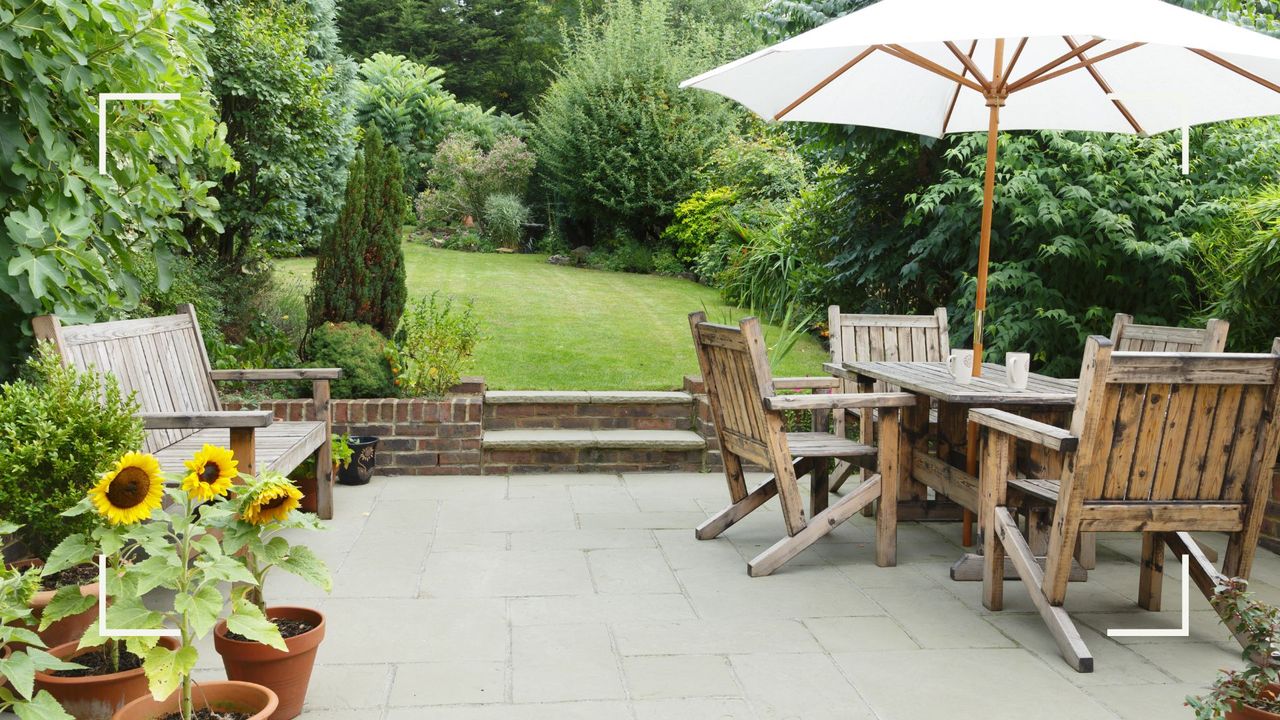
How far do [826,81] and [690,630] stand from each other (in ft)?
9.01

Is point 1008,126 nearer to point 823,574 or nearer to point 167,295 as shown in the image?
point 823,574

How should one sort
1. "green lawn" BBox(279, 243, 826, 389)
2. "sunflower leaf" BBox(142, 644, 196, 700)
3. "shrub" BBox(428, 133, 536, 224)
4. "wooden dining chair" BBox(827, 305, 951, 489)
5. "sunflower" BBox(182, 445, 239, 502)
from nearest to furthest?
1. "sunflower leaf" BBox(142, 644, 196, 700)
2. "sunflower" BBox(182, 445, 239, 502)
3. "wooden dining chair" BBox(827, 305, 951, 489)
4. "green lawn" BBox(279, 243, 826, 389)
5. "shrub" BBox(428, 133, 536, 224)

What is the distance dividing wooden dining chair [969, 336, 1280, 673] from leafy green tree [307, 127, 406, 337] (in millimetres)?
4293

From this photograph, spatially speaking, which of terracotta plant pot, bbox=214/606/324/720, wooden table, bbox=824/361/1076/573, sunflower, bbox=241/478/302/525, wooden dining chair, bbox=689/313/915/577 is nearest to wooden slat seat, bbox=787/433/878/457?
wooden dining chair, bbox=689/313/915/577

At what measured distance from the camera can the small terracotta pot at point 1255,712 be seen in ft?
8.08

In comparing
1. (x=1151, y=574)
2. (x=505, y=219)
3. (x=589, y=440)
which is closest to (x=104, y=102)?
(x=589, y=440)

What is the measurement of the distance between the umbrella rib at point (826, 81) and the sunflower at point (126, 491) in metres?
3.50

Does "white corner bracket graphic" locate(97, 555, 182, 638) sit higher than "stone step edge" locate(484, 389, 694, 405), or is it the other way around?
"white corner bracket graphic" locate(97, 555, 182, 638)

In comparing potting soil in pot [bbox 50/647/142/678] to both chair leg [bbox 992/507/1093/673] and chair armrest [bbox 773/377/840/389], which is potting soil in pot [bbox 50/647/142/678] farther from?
chair armrest [bbox 773/377/840/389]

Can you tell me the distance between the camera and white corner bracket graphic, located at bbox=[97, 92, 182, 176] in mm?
3479

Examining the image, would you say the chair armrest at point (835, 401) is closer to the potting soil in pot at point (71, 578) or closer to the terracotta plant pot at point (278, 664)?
the terracotta plant pot at point (278, 664)

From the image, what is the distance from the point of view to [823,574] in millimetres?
4227

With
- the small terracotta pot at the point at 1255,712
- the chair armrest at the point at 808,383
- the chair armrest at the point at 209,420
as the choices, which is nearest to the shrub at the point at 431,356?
the chair armrest at the point at 808,383

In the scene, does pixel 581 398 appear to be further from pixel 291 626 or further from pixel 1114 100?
pixel 291 626
